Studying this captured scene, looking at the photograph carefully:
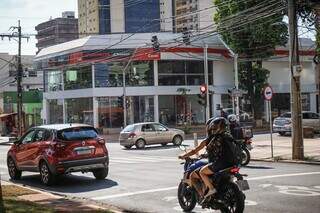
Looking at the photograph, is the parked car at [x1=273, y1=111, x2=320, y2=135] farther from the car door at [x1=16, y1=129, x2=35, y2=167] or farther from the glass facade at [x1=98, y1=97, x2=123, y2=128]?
the car door at [x1=16, y1=129, x2=35, y2=167]

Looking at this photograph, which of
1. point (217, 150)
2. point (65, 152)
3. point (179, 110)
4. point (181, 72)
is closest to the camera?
point (217, 150)

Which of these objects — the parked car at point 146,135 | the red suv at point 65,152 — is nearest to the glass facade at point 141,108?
the parked car at point 146,135

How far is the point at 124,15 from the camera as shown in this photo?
104000 mm

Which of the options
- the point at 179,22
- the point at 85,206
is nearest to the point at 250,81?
the point at 179,22

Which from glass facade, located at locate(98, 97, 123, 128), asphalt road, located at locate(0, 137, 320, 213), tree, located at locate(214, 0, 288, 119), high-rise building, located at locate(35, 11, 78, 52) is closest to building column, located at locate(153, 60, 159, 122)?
glass facade, located at locate(98, 97, 123, 128)

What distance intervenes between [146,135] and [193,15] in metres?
32.0

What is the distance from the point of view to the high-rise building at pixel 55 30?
85.4 m

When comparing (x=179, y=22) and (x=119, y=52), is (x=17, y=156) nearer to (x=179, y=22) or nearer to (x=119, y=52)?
(x=119, y=52)

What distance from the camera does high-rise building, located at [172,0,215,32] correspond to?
65062 mm

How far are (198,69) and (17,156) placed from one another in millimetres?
38345

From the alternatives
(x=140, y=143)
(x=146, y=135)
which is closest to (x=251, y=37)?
(x=146, y=135)

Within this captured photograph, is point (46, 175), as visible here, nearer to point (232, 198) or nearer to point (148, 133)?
point (232, 198)

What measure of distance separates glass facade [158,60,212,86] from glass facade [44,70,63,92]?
1166cm

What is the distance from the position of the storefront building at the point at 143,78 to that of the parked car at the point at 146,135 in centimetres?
1670
